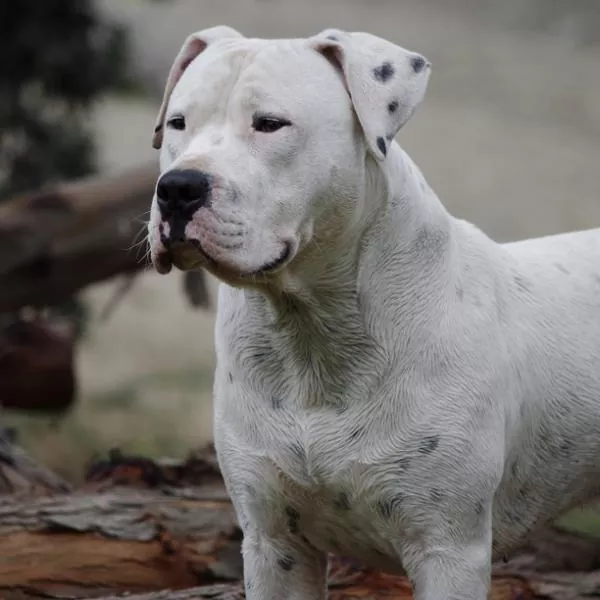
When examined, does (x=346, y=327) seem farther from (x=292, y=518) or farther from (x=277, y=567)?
(x=277, y=567)

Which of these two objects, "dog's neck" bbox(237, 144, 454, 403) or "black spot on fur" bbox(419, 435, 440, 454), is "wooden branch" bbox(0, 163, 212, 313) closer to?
"dog's neck" bbox(237, 144, 454, 403)

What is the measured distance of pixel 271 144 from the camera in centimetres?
336

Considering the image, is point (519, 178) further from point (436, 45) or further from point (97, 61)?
point (97, 61)

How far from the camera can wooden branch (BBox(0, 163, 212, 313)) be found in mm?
7391

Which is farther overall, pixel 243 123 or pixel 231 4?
pixel 231 4

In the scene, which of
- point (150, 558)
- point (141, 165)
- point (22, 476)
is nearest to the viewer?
point (150, 558)

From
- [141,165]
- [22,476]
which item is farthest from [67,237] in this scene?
[22,476]

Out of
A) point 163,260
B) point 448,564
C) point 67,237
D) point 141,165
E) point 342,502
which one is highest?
point 141,165

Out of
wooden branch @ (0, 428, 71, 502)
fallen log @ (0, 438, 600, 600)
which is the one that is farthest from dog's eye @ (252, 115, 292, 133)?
wooden branch @ (0, 428, 71, 502)

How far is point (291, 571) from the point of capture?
3918 mm

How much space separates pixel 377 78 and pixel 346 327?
68cm

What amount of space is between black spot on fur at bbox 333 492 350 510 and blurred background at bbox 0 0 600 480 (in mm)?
920

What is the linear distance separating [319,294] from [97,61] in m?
5.98

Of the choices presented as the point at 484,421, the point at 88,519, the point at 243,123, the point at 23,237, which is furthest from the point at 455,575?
the point at 23,237
